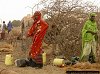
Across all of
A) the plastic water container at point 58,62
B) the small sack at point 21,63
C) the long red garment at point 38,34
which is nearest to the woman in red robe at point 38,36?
the long red garment at point 38,34

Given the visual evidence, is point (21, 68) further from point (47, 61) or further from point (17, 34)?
point (17, 34)

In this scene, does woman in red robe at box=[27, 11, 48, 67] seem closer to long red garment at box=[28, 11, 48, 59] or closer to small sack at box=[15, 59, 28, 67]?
long red garment at box=[28, 11, 48, 59]

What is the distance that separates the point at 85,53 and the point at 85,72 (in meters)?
2.97

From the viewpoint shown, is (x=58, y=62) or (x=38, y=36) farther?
(x=58, y=62)

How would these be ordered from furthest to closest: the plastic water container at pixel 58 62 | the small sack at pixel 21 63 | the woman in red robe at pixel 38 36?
1. the plastic water container at pixel 58 62
2. the small sack at pixel 21 63
3. the woman in red robe at pixel 38 36

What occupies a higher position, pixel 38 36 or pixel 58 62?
pixel 38 36

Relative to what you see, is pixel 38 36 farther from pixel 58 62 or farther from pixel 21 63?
pixel 58 62

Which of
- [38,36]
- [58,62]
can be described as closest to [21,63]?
[38,36]

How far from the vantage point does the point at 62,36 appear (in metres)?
13.9

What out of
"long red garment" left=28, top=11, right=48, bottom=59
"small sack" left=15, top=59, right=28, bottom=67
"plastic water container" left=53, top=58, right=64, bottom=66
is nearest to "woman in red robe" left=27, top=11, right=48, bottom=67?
"long red garment" left=28, top=11, right=48, bottom=59

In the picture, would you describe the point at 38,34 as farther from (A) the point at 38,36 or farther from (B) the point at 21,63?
(B) the point at 21,63

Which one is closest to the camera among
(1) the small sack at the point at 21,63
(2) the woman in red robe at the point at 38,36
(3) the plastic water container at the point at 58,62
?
(2) the woman in red robe at the point at 38,36

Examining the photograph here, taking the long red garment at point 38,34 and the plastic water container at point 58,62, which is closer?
the long red garment at point 38,34

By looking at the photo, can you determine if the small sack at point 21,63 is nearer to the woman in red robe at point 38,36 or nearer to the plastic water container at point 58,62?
the woman in red robe at point 38,36
